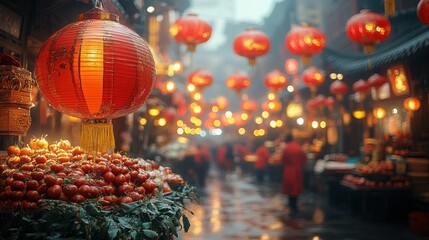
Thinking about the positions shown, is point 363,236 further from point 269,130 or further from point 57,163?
point 269,130

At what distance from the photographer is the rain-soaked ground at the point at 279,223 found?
32.3ft

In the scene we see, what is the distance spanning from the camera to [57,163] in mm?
5848

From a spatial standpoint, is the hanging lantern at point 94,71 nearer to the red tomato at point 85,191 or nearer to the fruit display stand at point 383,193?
the red tomato at point 85,191

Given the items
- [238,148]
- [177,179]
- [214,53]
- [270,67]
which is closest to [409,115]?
[177,179]

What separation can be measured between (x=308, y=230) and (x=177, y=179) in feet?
14.5

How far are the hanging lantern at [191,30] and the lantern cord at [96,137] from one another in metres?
6.22

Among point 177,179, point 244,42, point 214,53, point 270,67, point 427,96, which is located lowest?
point 177,179

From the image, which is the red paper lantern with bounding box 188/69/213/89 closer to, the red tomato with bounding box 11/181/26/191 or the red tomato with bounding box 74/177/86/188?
the red tomato with bounding box 74/177/86/188

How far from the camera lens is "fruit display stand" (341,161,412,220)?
11859 millimetres

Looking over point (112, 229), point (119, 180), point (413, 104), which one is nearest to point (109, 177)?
point (119, 180)

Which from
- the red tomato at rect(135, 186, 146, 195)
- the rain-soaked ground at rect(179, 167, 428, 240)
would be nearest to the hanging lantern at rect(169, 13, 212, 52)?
the rain-soaked ground at rect(179, 167, 428, 240)

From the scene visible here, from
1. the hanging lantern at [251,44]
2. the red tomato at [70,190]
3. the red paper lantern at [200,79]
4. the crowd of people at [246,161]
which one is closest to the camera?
the red tomato at [70,190]

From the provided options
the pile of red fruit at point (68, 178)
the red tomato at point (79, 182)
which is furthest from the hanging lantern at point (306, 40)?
the red tomato at point (79, 182)

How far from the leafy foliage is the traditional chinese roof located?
7.66 metres
